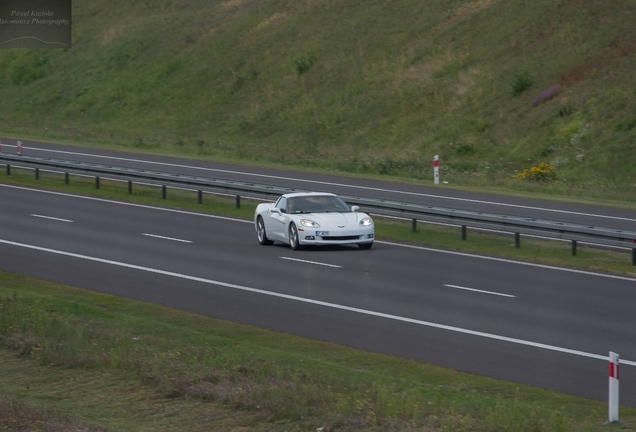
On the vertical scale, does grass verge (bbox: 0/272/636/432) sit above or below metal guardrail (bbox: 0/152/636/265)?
below

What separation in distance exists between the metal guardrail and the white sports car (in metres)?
2.61

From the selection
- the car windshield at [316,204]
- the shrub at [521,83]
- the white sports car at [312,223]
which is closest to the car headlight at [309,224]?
the white sports car at [312,223]

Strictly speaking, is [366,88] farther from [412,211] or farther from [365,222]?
[365,222]

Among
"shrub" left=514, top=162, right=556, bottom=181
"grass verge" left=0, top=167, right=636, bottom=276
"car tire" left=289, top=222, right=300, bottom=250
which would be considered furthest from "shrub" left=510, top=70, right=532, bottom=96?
"car tire" left=289, top=222, right=300, bottom=250

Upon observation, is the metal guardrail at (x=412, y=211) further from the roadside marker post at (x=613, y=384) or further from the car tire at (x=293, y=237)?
the roadside marker post at (x=613, y=384)

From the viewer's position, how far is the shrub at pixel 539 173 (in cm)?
3747

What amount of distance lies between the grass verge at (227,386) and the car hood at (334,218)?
799 cm

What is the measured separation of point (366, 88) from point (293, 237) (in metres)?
34.5

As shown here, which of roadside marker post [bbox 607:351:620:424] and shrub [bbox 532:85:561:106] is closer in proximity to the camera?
roadside marker post [bbox 607:351:620:424]

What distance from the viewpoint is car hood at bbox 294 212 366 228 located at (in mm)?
21359

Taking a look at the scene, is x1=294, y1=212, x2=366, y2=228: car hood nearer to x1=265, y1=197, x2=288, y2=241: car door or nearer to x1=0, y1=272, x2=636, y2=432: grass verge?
x1=265, y1=197, x2=288, y2=241: car door

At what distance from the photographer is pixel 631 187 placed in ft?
114

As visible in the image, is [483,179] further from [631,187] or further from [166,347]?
[166,347]

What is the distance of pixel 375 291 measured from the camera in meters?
16.5
